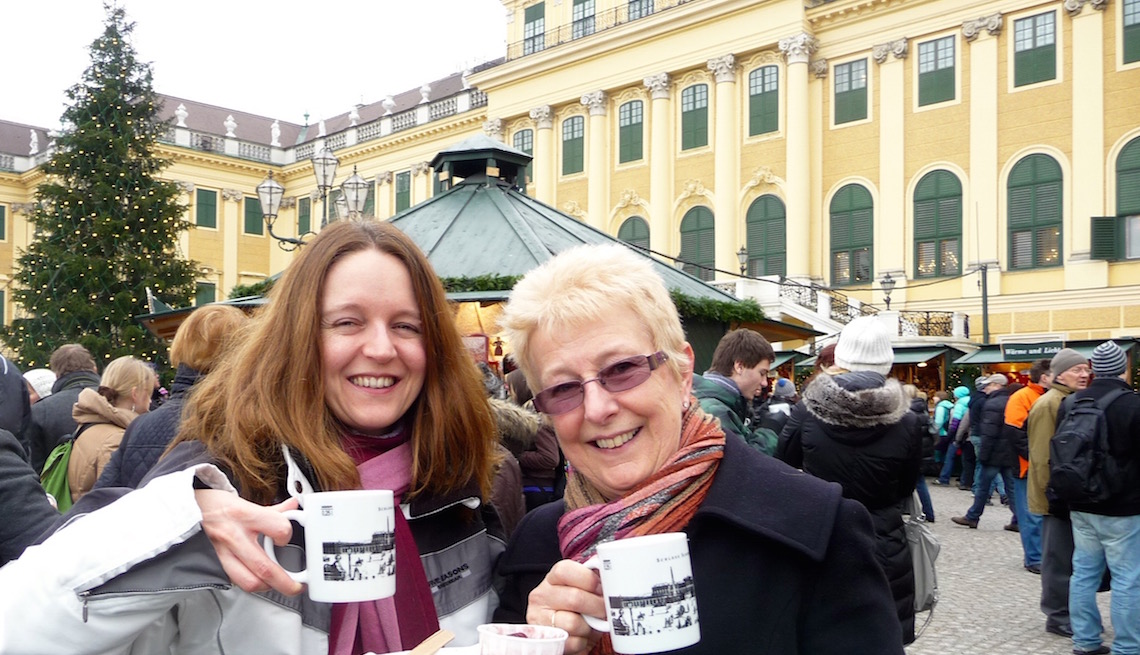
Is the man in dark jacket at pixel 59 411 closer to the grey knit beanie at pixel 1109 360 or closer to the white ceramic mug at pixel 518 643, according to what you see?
the white ceramic mug at pixel 518 643

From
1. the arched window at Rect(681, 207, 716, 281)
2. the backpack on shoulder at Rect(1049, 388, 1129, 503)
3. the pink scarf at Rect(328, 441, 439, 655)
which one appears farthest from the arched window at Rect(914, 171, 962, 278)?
the pink scarf at Rect(328, 441, 439, 655)

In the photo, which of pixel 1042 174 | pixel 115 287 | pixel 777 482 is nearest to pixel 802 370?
pixel 1042 174

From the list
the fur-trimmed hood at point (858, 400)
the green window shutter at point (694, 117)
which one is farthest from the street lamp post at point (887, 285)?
the fur-trimmed hood at point (858, 400)

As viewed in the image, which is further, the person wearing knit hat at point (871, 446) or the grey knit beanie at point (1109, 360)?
the grey knit beanie at point (1109, 360)

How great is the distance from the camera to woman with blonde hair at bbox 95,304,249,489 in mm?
2889

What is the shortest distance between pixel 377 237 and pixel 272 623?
704 millimetres

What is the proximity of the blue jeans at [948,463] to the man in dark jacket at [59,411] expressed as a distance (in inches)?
504

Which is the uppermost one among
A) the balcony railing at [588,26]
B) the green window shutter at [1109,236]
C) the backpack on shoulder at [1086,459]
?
the balcony railing at [588,26]

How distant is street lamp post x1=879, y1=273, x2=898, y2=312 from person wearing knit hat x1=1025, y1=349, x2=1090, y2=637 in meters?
17.4

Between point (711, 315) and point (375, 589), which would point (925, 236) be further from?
point (375, 589)

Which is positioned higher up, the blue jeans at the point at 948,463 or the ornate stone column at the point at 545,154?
the ornate stone column at the point at 545,154

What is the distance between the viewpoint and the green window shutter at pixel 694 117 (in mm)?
28469

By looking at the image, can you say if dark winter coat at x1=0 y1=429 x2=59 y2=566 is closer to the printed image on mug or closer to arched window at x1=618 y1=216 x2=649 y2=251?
the printed image on mug

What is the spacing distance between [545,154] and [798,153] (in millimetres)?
9080
